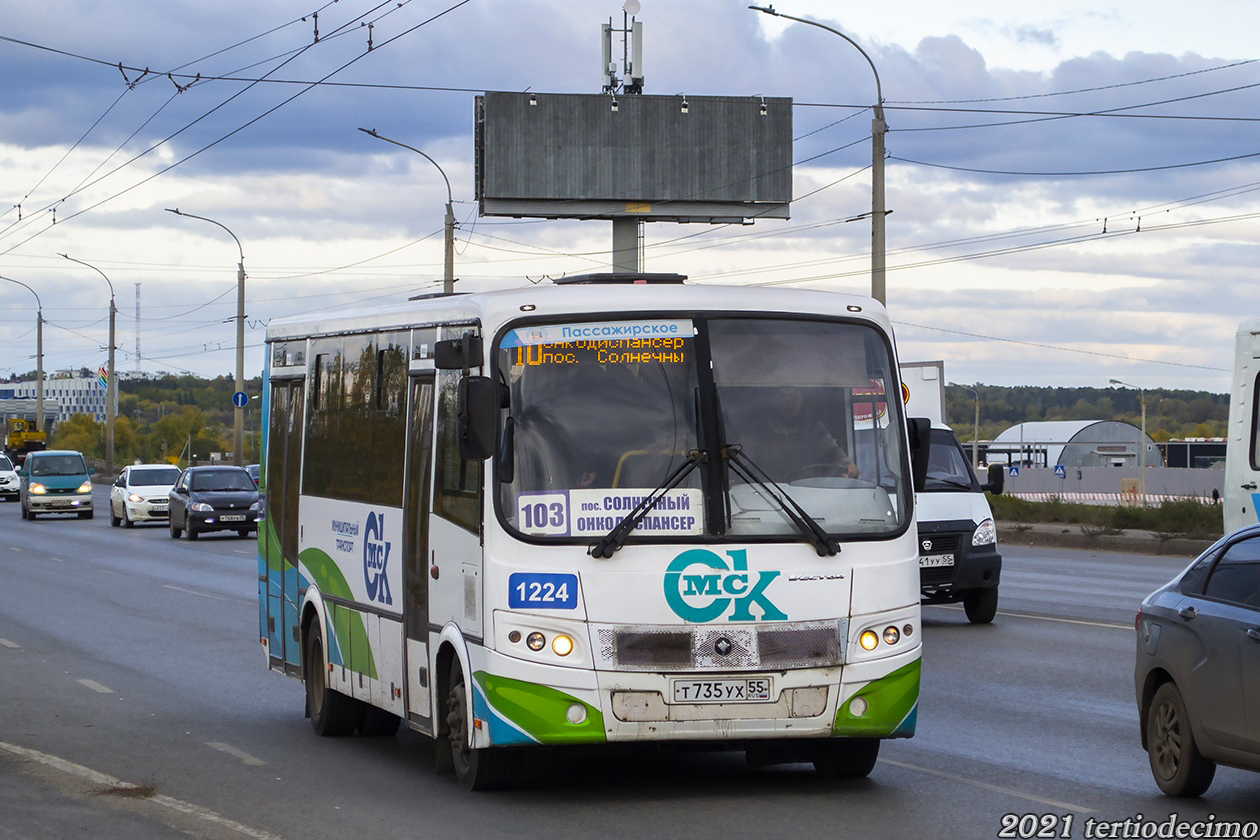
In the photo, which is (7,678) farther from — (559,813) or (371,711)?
(559,813)

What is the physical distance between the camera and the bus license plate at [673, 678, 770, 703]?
26.9 feet

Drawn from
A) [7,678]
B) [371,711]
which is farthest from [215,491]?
[371,711]

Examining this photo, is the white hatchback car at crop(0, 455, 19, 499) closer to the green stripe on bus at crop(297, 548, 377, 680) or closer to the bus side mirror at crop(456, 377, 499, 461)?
the green stripe on bus at crop(297, 548, 377, 680)

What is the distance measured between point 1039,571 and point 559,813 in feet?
62.5

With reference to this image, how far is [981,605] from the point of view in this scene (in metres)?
18.0

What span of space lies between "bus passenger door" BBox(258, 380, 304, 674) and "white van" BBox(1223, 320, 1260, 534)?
7.49 meters

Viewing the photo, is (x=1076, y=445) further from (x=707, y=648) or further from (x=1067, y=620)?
(x=707, y=648)

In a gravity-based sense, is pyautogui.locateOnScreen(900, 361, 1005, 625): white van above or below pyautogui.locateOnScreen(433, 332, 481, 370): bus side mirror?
below

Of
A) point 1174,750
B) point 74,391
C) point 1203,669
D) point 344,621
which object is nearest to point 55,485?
point 344,621

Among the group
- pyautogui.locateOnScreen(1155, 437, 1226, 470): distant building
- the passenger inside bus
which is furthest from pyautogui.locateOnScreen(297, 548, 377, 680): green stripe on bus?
pyautogui.locateOnScreen(1155, 437, 1226, 470): distant building

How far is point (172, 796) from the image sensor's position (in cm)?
893

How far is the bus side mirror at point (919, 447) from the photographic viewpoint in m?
9.25

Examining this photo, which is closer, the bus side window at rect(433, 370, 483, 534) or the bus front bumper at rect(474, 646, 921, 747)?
the bus front bumper at rect(474, 646, 921, 747)

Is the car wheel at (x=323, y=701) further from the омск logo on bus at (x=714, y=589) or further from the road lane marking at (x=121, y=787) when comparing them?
the омск logo on bus at (x=714, y=589)
